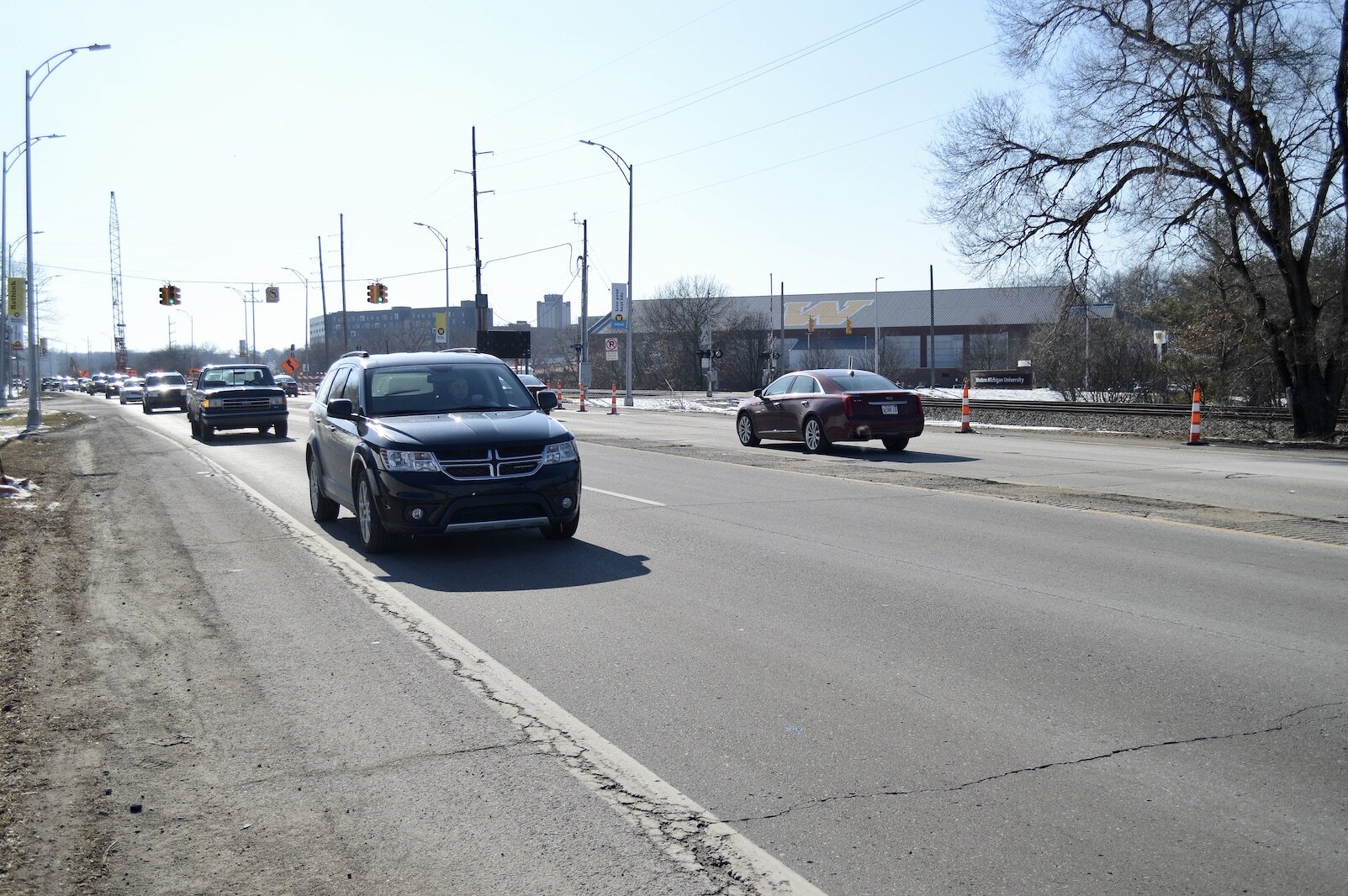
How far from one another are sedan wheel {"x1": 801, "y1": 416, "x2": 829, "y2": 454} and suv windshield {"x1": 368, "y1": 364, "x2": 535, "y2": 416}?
408 inches

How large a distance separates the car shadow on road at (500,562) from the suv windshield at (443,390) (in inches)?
50.2

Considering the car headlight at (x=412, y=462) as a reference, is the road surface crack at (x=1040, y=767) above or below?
below

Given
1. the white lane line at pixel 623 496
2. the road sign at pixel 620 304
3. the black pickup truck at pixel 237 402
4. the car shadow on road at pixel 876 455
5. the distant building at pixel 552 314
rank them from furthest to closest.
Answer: the distant building at pixel 552 314, the road sign at pixel 620 304, the black pickup truck at pixel 237 402, the car shadow on road at pixel 876 455, the white lane line at pixel 623 496

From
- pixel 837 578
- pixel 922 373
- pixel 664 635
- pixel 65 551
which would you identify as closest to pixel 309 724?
pixel 664 635

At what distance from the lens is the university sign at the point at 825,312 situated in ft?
322

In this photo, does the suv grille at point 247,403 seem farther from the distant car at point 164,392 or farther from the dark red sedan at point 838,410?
the distant car at point 164,392

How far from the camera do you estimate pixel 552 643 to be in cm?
689

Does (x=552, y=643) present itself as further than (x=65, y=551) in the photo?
No

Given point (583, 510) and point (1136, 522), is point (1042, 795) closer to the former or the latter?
point (1136, 522)

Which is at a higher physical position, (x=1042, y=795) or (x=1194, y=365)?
(x=1194, y=365)

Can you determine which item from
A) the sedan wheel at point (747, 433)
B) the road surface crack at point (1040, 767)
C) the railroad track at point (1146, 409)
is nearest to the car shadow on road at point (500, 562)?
the road surface crack at point (1040, 767)

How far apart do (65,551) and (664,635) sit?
22.8 ft

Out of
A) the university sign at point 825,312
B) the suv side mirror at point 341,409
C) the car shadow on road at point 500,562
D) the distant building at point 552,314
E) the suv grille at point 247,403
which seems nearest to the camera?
the car shadow on road at point 500,562

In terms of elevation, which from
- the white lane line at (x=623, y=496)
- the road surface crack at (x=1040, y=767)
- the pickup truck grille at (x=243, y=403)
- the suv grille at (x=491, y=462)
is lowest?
the road surface crack at (x=1040, y=767)
